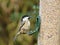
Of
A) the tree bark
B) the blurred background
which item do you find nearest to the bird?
the tree bark

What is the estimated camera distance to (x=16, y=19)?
109 inches

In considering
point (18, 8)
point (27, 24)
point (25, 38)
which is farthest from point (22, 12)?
point (27, 24)

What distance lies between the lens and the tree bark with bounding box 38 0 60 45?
5.17ft

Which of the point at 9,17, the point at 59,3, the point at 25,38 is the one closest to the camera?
the point at 59,3

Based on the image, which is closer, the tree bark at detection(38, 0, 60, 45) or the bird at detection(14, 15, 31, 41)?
the tree bark at detection(38, 0, 60, 45)

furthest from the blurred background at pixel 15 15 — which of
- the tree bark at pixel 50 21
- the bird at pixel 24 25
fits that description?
the tree bark at pixel 50 21

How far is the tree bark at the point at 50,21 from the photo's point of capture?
158 cm

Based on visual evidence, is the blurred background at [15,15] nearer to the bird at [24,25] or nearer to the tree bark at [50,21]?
the bird at [24,25]

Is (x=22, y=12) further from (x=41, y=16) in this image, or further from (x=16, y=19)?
(x=41, y=16)

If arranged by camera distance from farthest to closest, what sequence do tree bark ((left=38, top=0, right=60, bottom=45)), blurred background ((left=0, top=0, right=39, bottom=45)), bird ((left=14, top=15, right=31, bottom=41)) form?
blurred background ((left=0, top=0, right=39, bottom=45))
bird ((left=14, top=15, right=31, bottom=41))
tree bark ((left=38, top=0, right=60, bottom=45))

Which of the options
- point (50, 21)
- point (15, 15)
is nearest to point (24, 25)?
point (50, 21)

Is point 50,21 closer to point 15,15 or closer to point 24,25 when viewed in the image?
point 24,25

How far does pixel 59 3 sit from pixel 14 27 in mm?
1307

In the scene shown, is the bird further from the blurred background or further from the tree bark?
the blurred background
